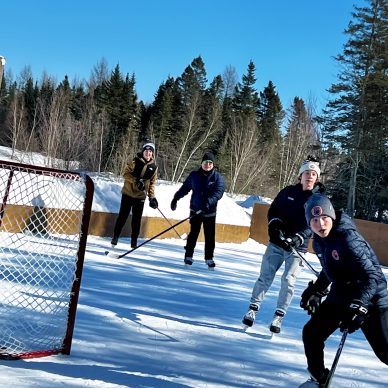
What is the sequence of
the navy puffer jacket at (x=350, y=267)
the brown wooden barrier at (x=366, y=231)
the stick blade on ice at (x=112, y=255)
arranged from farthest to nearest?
the brown wooden barrier at (x=366, y=231)
the stick blade on ice at (x=112, y=255)
the navy puffer jacket at (x=350, y=267)

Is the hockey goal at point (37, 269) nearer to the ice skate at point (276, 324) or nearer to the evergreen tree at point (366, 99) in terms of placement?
the ice skate at point (276, 324)

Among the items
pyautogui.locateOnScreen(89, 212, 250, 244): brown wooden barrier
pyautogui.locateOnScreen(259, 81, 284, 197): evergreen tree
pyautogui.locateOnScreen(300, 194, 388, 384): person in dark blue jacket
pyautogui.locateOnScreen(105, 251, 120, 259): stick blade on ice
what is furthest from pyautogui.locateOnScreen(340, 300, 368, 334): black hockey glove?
pyautogui.locateOnScreen(259, 81, 284, 197): evergreen tree

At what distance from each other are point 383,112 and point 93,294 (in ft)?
96.9

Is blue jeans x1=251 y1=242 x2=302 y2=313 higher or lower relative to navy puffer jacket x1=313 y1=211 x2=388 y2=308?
lower

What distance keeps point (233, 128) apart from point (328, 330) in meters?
42.8

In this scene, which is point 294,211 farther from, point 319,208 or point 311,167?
point 319,208

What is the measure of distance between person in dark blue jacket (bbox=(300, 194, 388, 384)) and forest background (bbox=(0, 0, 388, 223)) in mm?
26997

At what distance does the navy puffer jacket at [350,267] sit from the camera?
9.72 feet

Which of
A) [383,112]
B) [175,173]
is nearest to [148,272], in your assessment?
[383,112]

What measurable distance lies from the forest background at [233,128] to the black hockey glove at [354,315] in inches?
1073

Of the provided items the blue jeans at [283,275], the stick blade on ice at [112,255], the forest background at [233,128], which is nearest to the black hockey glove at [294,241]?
the blue jeans at [283,275]

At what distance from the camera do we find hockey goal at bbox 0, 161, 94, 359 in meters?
3.42

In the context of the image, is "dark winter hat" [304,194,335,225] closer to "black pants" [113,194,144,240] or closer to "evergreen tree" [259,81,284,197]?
"black pants" [113,194,144,240]

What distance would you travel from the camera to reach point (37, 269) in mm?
5500
